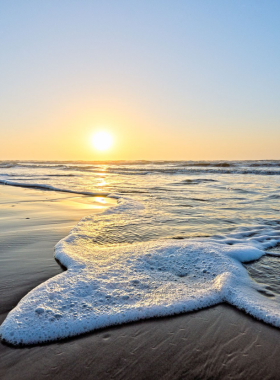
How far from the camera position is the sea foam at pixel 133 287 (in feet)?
6.70

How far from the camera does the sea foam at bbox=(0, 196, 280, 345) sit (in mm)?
2041

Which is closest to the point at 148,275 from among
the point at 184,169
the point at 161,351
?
the point at 161,351

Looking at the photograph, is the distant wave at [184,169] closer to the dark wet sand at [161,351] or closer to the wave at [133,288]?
the wave at [133,288]

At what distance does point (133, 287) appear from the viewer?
256cm

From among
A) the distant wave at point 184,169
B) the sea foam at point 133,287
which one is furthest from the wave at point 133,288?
the distant wave at point 184,169

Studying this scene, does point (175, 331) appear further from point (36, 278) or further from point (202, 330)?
point (36, 278)

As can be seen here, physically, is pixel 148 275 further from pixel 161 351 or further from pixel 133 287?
pixel 161 351

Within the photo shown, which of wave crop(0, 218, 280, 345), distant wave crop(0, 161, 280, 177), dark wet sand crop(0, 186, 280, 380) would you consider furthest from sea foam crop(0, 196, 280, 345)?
distant wave crop(0, 161, 280, 177)

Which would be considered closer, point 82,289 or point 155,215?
point 82,289

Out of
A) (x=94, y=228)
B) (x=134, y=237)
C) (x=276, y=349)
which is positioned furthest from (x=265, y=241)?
(x=94, y=228)

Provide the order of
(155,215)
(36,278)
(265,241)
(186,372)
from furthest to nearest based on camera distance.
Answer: (155,215) < (265,241) < (36,278) < (186,372)

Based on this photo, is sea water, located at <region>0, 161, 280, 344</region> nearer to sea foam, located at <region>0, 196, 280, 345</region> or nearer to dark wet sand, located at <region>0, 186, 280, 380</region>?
sea foam, located at <region>0, 196, 280, 345</region>

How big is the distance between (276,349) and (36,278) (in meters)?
2.25

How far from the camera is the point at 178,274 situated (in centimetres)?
288
